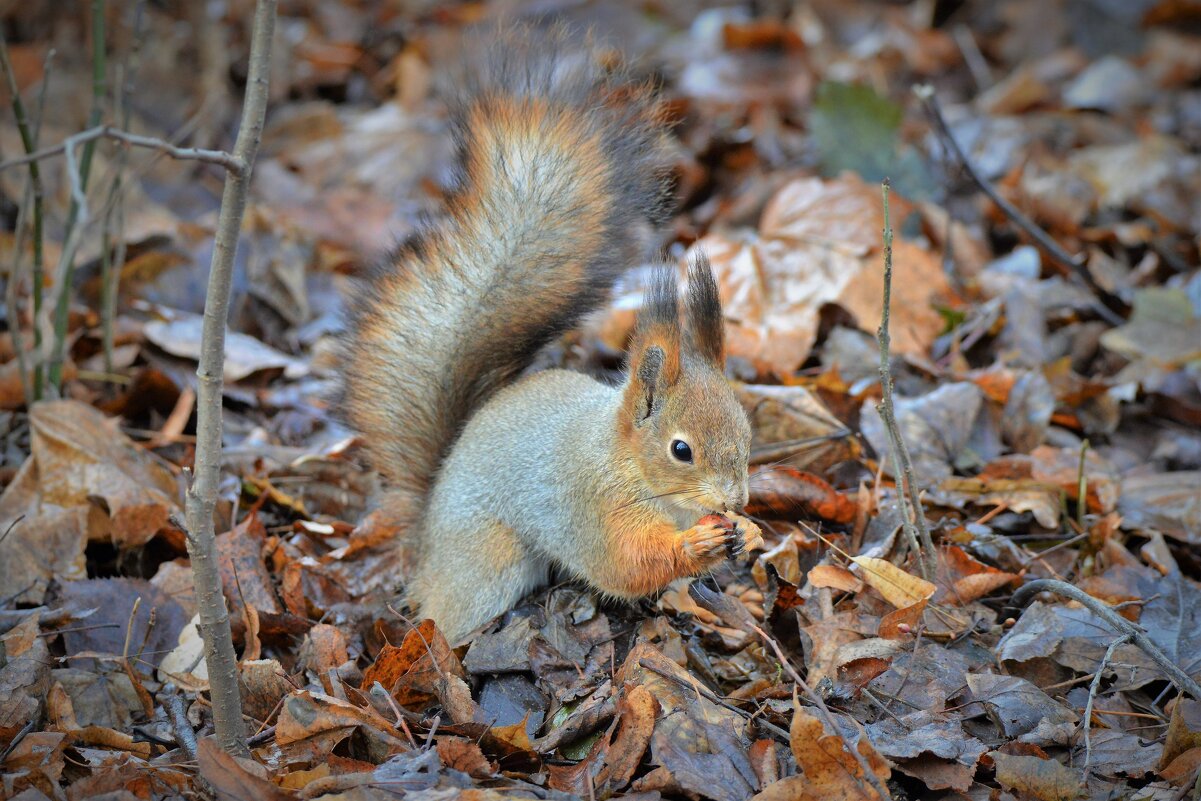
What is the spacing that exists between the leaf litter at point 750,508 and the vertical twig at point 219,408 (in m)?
0.16

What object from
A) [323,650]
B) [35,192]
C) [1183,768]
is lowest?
[1183,768]

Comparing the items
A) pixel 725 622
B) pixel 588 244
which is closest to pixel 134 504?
pixel 588 244

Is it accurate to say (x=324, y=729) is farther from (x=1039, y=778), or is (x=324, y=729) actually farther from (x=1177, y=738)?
(x=1177, y=738)

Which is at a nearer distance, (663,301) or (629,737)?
(629,737)

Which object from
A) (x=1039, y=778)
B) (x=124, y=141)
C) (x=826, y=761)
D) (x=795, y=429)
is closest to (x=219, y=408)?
(x=124, y=141)

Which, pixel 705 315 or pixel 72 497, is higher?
pixel 705 315

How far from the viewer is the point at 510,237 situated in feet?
8.64

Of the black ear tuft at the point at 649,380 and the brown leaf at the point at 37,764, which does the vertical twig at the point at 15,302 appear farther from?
the black ear tuft at the point at 649,380

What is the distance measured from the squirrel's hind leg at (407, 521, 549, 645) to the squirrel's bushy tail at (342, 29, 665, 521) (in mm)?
329

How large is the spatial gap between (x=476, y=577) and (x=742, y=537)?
2.29 ft

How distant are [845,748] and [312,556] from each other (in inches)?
63.1

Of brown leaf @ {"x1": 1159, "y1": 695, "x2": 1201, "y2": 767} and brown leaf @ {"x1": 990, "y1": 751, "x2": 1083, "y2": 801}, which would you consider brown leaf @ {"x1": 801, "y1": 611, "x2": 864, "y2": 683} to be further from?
brown leaf @ {"x1": 1159, "y1": 695, "x2": 1201, "y2": 767}

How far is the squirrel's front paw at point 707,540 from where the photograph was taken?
2.22 metres

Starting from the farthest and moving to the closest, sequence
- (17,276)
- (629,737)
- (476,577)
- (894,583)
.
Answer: (17,276)
(476,577)
(894,583)
(629,737)
